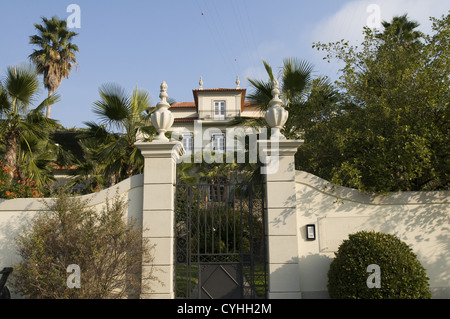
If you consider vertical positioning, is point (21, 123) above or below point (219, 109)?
below

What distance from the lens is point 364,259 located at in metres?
5.40

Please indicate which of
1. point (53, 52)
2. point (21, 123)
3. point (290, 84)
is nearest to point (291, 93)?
point (290, 84)

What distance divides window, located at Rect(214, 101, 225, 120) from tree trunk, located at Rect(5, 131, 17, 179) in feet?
66.8

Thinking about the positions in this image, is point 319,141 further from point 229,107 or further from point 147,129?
point 229,107

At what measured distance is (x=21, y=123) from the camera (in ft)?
28.7

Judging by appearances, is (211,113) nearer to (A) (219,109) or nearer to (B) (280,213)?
(A) (219,109)

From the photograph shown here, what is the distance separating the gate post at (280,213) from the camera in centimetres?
622

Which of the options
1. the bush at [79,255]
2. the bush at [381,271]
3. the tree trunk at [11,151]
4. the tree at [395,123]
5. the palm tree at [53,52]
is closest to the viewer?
the bush at [381,271]

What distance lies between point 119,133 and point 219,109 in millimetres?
18178

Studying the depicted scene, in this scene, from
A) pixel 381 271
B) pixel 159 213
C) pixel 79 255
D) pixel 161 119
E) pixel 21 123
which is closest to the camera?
pixel 381 271

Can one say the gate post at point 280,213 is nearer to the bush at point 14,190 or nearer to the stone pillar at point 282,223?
the stone pillar at point 282,223

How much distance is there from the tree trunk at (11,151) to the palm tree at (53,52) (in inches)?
768

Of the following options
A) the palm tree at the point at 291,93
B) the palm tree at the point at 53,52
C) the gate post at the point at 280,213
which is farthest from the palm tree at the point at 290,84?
the palm tree at the point at 53,52
